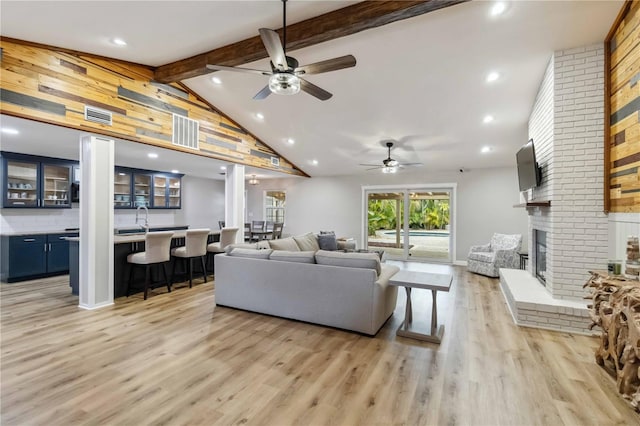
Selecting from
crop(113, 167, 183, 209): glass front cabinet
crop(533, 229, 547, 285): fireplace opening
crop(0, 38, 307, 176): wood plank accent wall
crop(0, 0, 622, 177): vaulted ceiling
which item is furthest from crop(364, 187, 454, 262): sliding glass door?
crop(113, 167, 183, 209): glass front cabinet

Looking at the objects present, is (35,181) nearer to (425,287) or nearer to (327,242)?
(327,242)

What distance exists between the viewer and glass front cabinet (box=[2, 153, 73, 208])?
549 cm

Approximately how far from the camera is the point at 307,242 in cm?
594

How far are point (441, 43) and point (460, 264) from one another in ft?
18.9

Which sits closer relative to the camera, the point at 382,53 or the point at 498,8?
the point at 498,8

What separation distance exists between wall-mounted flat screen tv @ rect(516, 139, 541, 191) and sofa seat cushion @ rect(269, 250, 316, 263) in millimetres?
3215

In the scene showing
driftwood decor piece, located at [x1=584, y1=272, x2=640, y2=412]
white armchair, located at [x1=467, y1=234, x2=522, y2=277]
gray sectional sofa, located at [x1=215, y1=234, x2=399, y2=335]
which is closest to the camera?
driftwood decor piece, located at [x1=584, y1=272, x2=640, y2=412]

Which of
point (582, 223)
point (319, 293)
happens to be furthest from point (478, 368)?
point (582, 223)

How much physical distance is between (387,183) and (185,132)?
5458 mm

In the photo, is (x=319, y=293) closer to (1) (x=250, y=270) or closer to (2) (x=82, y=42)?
(1) (x=250, y=270)

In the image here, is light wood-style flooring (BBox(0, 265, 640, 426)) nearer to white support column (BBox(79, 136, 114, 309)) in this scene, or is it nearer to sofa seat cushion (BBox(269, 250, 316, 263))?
white support column (BBox(79, 136, 114, 309))

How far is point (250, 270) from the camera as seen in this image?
157 inches

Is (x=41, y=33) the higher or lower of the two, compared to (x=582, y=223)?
higher

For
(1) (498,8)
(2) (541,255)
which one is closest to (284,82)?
(1) (498,8)
